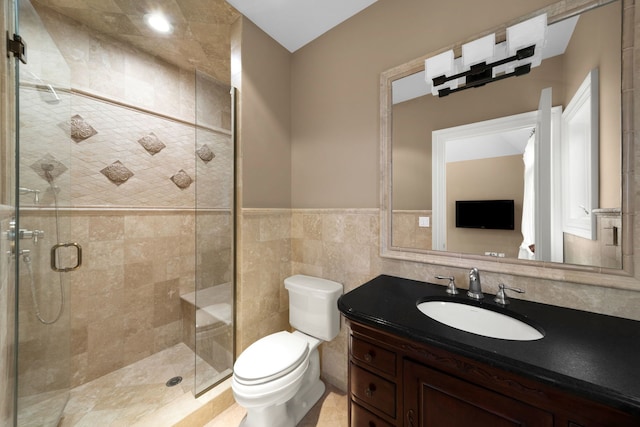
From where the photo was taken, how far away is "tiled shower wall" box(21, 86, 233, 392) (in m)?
1.54

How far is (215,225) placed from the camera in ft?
5.41

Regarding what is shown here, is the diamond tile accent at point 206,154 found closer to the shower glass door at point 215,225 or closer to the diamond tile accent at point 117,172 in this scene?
the shower glass door at point 215,225

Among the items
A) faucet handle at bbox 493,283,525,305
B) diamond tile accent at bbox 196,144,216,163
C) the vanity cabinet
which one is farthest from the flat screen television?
diamond tile accent at bbox 196,144,216,163

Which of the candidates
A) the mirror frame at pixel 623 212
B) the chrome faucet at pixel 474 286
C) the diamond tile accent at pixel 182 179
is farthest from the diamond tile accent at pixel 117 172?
the chrome faucet at pixel 474 286

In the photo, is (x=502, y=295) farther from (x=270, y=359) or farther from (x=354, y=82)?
(x=354, y=82)

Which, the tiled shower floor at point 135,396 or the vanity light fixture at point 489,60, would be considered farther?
the tiled shower floor at point 135,396

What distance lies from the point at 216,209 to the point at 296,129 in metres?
0.93

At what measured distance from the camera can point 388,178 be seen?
147 cm

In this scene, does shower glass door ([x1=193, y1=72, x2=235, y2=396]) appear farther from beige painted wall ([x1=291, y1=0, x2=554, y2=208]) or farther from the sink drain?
beige painted wall ([x1=291, y1=0, x2=554, y2=208])

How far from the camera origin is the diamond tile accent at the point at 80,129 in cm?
163

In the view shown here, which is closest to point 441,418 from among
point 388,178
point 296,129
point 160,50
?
point 388,178

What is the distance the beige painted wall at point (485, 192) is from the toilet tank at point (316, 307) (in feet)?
2.65

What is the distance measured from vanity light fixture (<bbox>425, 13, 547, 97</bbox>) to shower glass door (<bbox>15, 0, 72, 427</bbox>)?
2.01 m

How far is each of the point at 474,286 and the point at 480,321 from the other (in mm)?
153
